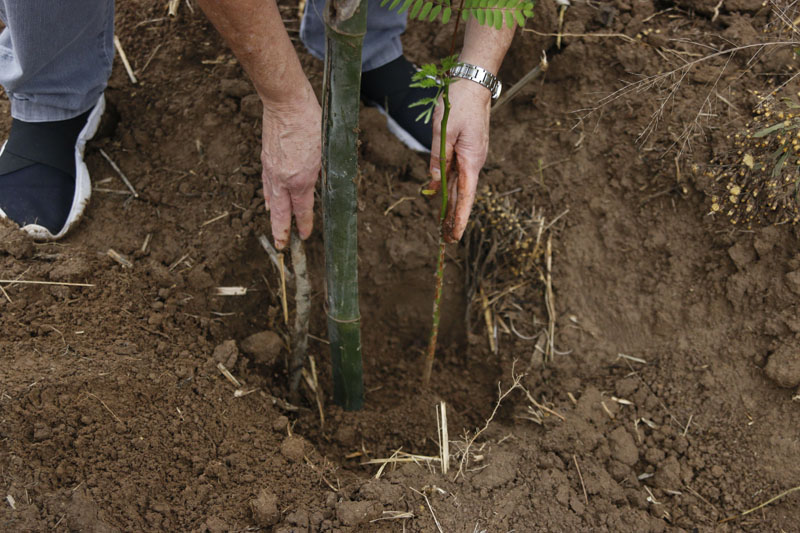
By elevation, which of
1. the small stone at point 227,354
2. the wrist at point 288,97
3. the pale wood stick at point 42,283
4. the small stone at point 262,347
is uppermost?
the wrist at point 288,97

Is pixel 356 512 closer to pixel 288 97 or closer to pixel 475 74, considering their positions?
pixel 288 97

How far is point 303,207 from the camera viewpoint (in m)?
1.71

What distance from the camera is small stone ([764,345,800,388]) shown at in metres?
1.77

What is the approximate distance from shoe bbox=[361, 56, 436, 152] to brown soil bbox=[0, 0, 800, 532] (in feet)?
0.31

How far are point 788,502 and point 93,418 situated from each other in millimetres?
1900

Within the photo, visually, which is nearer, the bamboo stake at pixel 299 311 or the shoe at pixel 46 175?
the bamboo stake at pixel 299 311

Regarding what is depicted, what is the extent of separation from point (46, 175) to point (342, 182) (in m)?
1.27

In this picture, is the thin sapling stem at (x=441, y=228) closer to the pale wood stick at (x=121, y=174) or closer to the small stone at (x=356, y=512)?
the small stone at (x=356, y=512)

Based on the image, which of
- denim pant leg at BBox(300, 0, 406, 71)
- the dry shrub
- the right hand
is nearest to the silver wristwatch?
the right hand

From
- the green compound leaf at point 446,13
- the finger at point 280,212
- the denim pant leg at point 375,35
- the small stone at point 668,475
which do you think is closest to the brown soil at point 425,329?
the small stone at point 668,475

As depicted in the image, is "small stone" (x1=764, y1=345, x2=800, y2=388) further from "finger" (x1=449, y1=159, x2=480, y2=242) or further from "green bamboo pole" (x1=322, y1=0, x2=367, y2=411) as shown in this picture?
"green bamboo pole" (x1=322, y1=0, x2=367, y2=411)

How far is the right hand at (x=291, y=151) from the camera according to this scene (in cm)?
160

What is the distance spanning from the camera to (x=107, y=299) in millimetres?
1853

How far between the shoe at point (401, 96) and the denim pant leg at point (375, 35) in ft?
0.12
